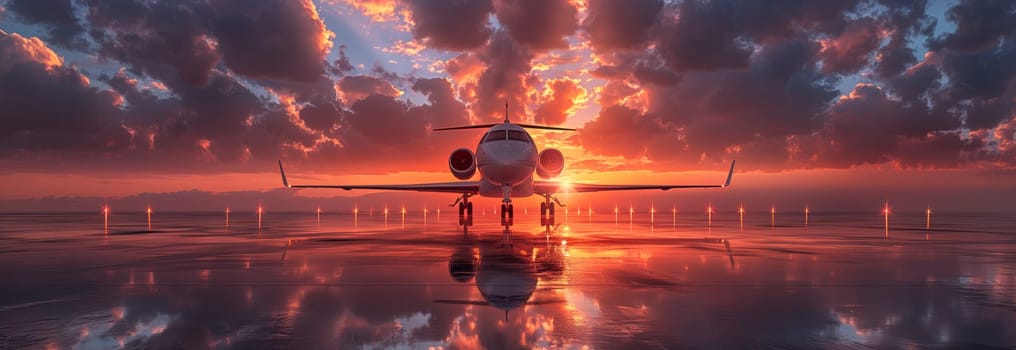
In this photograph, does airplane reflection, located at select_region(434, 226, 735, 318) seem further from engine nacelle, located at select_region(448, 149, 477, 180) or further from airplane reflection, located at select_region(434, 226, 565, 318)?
engine nacelle, located at select_region(448, 149, 477, 180)

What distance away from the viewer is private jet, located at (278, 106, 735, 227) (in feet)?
74.9

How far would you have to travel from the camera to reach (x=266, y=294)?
7469 millimetres

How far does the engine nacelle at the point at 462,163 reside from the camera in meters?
25.2

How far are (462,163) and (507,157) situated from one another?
3.52m

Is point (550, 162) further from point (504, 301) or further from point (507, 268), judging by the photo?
point (504, 301)

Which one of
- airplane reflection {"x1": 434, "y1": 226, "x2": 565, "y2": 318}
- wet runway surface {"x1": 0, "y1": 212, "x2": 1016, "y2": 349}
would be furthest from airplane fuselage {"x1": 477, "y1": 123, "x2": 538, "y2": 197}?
wet runway surface {"x1": 0, "y1": 212, "x2": 1016, "y2": 349}

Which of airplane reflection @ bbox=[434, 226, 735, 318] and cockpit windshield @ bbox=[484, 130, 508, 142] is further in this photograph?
cockpit windshield @ bbox=[484, 130, 508, 142]

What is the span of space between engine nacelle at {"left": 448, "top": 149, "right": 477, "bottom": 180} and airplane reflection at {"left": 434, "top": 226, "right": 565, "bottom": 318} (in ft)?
31.5

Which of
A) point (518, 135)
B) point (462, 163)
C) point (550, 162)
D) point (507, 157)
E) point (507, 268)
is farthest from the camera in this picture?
point (550, 162)

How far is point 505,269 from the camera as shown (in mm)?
10078

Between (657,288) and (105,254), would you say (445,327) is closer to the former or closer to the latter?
(657,288)

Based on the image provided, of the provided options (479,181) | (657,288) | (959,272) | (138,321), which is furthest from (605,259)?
(479,181)

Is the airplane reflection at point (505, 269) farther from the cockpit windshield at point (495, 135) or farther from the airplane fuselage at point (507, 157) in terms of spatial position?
the cockpit windshield at point (495, 135)

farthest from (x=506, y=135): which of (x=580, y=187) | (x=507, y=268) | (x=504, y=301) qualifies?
(x=504, y=301)
